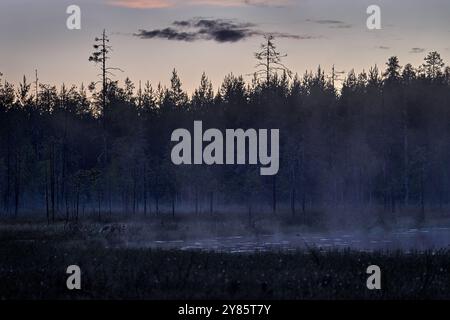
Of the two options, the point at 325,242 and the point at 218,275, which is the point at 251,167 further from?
the point at 218,275

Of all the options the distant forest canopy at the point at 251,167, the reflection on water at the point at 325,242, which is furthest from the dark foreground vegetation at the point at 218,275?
the distant forest canopy at the point at 251,167

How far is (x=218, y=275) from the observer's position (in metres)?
16.9

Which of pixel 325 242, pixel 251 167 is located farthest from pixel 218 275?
pixel 251 167

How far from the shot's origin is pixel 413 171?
68000 millimetres

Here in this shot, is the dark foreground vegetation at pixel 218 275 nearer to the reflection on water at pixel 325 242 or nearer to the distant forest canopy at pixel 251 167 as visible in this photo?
the reflection on water at pixel 325 242

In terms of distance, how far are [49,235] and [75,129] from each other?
4876 centimetres

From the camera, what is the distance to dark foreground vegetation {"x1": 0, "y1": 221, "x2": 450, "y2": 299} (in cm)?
1517

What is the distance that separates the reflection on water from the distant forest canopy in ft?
54.1

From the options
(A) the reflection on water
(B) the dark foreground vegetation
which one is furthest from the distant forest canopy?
(B) the dark foreground vegetation

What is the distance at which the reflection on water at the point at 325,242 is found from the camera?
97.6 feet
